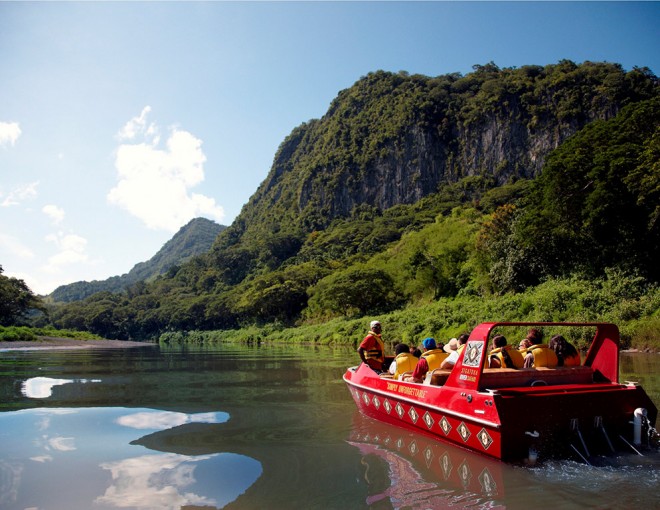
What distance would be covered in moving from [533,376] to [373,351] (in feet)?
14.2

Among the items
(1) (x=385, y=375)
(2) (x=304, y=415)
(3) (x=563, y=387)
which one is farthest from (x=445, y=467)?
(2) (x=304, y=415)

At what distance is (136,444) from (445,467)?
5.17m

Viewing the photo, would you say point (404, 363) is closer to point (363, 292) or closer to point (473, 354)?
point (473, 354)

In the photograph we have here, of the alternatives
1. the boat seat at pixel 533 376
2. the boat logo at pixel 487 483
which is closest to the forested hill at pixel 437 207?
the boat seat at pixel 533 376

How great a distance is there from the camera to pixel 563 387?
7375 mm

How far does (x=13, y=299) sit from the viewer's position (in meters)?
63.8

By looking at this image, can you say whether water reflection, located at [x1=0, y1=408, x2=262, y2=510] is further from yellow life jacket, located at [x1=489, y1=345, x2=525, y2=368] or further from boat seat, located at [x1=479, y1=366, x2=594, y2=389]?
yellow life jacket, located at [x1=489, y1=345, x2=525, y2=368]

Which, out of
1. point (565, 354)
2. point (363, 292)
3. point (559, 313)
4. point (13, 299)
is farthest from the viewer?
point (13, 299)

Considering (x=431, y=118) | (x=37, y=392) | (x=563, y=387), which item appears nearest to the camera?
(x=563, y=387)

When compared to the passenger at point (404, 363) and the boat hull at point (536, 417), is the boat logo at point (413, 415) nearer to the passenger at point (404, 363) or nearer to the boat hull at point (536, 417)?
the boat hull at point (536, 417)

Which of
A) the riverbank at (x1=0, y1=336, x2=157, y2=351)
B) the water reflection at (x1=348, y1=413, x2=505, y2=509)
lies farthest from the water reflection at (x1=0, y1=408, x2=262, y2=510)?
the riverbank at (x1=0, y1=336, x2=157, y2=351)

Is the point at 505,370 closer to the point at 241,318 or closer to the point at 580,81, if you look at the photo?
the point at 241,318

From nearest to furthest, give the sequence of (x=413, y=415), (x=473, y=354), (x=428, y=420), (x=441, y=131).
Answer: (x=473, y=354), (x=428, y=420), (x=413, y=415), (x=441, y=131)

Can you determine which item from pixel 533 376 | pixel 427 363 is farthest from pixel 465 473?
pixel 427 363
